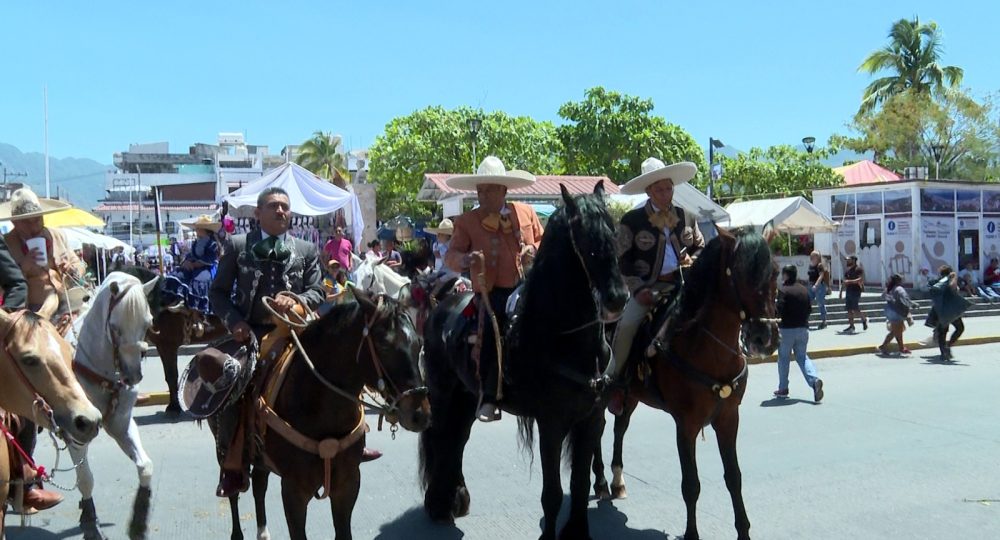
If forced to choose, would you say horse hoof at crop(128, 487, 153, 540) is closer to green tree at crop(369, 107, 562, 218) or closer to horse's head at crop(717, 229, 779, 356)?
horse's head at crop(717, 229, 779, 356)

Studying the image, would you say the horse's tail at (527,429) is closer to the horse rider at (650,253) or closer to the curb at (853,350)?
the horse rider at (650,253)

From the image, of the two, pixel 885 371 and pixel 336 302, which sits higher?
pixel 336 302

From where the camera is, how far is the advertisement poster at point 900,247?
24766 mm

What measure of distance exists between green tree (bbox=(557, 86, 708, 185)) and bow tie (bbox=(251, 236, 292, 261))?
38028mm

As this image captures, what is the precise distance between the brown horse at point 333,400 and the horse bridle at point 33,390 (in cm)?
104

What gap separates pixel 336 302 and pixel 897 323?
13295mm

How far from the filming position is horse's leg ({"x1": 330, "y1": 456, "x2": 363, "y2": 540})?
420 cm

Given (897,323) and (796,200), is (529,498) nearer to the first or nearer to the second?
(897,323)

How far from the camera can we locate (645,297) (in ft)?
19.5

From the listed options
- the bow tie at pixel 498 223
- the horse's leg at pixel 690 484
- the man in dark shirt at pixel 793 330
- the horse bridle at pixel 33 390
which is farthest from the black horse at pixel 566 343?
the man in dark shirt at pixel 793 330

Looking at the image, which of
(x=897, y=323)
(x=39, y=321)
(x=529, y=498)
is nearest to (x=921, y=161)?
(x=897, y=323)

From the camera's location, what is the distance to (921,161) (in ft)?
127

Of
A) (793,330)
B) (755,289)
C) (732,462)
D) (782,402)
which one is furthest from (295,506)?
(793,330)

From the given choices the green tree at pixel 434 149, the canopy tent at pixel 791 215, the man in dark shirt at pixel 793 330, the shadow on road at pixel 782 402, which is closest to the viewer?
the shadow on road at pixel 782 402
